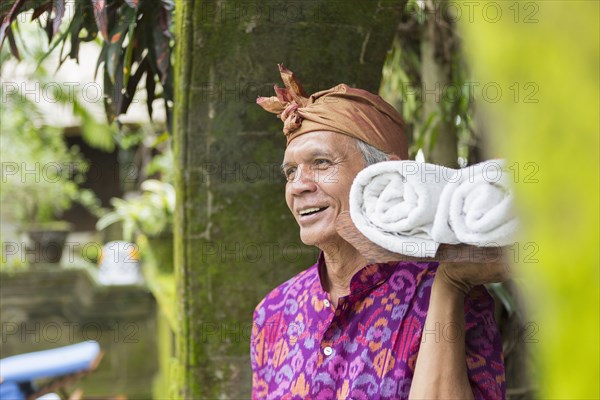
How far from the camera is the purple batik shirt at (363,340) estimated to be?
1.83m

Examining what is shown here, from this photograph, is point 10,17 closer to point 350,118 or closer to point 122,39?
point 122,39

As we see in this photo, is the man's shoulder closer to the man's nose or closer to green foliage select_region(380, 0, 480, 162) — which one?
the man's nose

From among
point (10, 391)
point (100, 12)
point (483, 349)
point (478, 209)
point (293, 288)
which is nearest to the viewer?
point (478, 209)

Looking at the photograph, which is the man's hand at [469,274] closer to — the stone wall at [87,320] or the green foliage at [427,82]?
the green foliage at [427,82]

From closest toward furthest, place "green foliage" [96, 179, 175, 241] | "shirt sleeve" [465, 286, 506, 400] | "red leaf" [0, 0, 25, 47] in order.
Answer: "shirt sleeve" [465, 286, 506, 400]
"red leaf" [0, 0, 25, 47]
"green foliage" [96, 179, 175, 241]

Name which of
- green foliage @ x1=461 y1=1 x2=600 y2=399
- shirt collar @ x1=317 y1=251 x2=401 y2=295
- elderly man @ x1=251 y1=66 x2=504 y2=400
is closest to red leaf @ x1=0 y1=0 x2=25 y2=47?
elderly man @ x1=251 y1=66 x2=504 y2=400

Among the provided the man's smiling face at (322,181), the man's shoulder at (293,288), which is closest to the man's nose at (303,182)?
the man's smiling face at (322,181)

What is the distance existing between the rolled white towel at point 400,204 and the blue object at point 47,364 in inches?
128

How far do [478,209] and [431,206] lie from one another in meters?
0.10

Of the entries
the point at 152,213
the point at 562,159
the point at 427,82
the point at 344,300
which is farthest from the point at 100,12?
the point at 152,213

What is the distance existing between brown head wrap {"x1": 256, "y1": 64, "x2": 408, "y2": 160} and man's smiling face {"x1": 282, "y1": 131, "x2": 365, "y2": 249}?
0.08 ft

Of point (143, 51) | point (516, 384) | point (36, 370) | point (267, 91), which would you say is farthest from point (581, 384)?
point (36, 370)

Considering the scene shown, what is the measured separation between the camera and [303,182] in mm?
2031

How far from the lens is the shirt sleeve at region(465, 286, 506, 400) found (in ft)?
5.81
